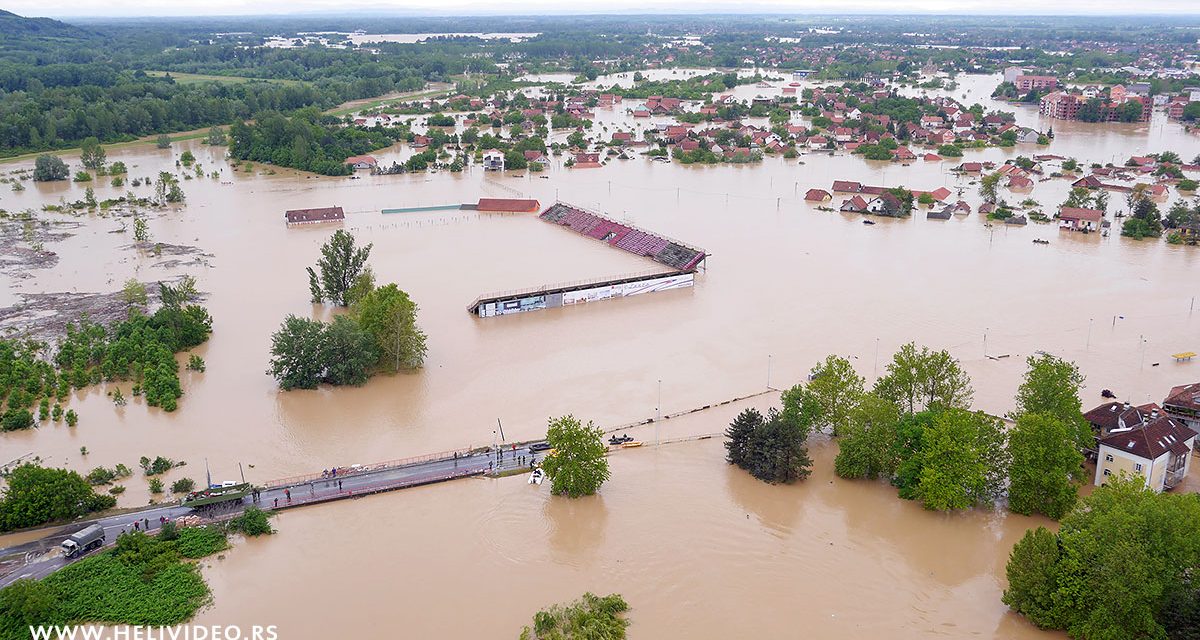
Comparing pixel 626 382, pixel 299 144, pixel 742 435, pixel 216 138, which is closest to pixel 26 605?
pixel 742 435

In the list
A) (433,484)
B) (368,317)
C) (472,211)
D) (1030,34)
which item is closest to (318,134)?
(472,211)

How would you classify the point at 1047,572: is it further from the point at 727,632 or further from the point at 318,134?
the point at 318,134

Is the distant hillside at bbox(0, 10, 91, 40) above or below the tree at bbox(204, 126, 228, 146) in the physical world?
above

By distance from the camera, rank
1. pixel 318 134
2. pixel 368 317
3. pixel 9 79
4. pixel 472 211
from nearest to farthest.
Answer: pixel 368 317 → pixel 472 211 → pixel 318 134 → pixel 9 79

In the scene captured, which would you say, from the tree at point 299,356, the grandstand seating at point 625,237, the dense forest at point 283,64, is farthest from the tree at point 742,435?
the dense forest at point 283,64

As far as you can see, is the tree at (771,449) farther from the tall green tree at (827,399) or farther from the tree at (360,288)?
the tree at (360,288)

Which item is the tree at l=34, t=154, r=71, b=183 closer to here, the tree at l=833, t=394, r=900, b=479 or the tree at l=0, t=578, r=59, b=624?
the tree at l=0, t=578, r=59, b=624

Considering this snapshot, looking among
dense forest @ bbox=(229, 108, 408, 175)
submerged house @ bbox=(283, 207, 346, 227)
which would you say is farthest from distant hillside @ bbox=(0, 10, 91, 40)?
submerged house @ bbox=(283, 207, 346, 227)
